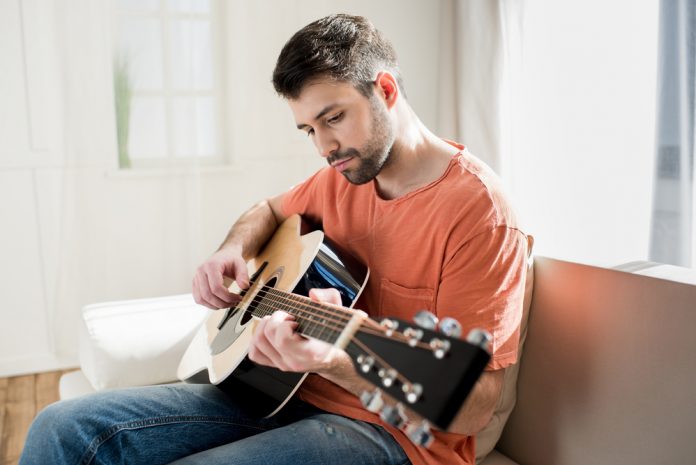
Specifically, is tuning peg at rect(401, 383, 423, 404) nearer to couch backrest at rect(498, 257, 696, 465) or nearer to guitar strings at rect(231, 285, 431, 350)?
guitar strings at rect(231, 285, 431, 350)

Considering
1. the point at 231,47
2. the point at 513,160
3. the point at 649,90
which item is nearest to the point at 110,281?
the point at 231,47

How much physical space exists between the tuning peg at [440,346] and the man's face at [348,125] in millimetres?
631

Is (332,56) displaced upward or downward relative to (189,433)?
upward

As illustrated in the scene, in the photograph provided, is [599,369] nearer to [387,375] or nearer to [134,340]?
[387,375]

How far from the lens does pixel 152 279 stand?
2914mm

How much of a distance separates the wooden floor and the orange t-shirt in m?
1.32

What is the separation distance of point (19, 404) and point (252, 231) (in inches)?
59.6

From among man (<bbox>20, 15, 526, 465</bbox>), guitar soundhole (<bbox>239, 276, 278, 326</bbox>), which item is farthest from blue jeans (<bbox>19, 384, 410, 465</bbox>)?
guitar soundhole (<bbox>239, 276, 278, 326</bbox>)

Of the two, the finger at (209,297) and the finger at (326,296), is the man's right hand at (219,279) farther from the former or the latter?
the finger at (326,296)

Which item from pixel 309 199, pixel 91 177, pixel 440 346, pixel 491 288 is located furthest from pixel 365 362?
pixel 91 177

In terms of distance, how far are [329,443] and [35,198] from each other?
7.10 feet

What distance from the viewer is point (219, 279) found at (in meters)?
1.36

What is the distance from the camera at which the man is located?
103 cm

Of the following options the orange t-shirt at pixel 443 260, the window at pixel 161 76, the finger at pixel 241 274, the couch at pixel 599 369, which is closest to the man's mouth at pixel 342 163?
the orange t-shirt at pixel 443 260
